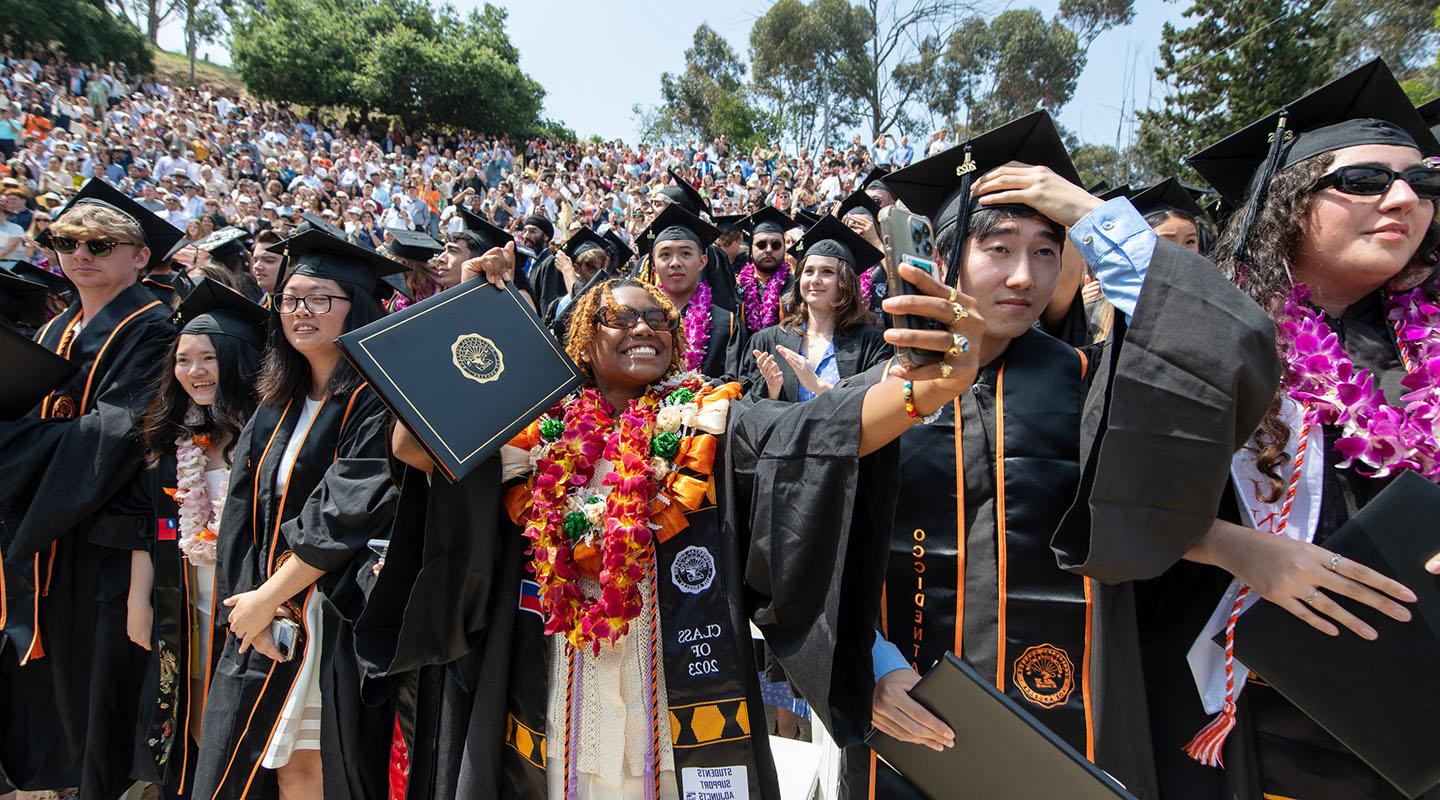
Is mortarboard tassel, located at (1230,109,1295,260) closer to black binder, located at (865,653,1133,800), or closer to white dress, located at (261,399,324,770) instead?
black binder, located at (865,653,1133,800)

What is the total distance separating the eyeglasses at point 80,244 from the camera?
367 cm

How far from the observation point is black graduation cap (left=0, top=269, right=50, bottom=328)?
409cm

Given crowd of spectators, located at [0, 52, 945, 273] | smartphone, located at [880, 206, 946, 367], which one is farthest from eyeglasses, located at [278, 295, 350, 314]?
crowd of spectators, located at [0, 52, 945, 273]

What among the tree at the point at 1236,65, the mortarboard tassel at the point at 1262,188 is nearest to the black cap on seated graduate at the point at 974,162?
the mortarboard tassel at the point at 1262,188

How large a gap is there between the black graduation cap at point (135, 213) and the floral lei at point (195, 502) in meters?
1.32

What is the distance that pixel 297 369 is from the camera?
124 inches

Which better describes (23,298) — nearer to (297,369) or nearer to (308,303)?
(297,369)

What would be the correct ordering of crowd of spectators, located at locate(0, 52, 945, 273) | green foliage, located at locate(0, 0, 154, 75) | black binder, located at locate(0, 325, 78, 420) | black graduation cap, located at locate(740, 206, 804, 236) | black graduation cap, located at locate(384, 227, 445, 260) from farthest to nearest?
1. green foliage, located at locate(0, 0, 154, 75)
2. crowd of spectators, located at locate(0, 52, 945, 273)
3. black graduation cap, located at locate(740, 206, 804, 236)
4. black graduation cap, located at locate(384, 227, 445, 260)
5. black binder, located at locate(0, 325, 78, 420)

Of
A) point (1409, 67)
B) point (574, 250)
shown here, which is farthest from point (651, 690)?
point (1409, 67)

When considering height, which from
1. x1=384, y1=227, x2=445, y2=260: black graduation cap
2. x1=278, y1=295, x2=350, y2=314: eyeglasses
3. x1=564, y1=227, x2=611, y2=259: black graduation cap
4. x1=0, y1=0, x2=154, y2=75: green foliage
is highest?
x1=0, y1=0, x2=154, y2=75: green foliage

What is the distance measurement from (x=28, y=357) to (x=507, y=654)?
9.78 feet

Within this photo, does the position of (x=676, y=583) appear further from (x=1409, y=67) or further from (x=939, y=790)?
(x=1409, y=67)

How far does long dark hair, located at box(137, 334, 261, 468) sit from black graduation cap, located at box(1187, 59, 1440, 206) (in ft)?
12.2

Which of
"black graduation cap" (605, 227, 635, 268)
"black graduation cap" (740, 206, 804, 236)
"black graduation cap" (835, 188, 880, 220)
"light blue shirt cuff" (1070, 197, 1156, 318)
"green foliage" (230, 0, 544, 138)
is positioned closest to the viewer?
"light blue shirt cuff" (1070, 197, 1156, 318)
